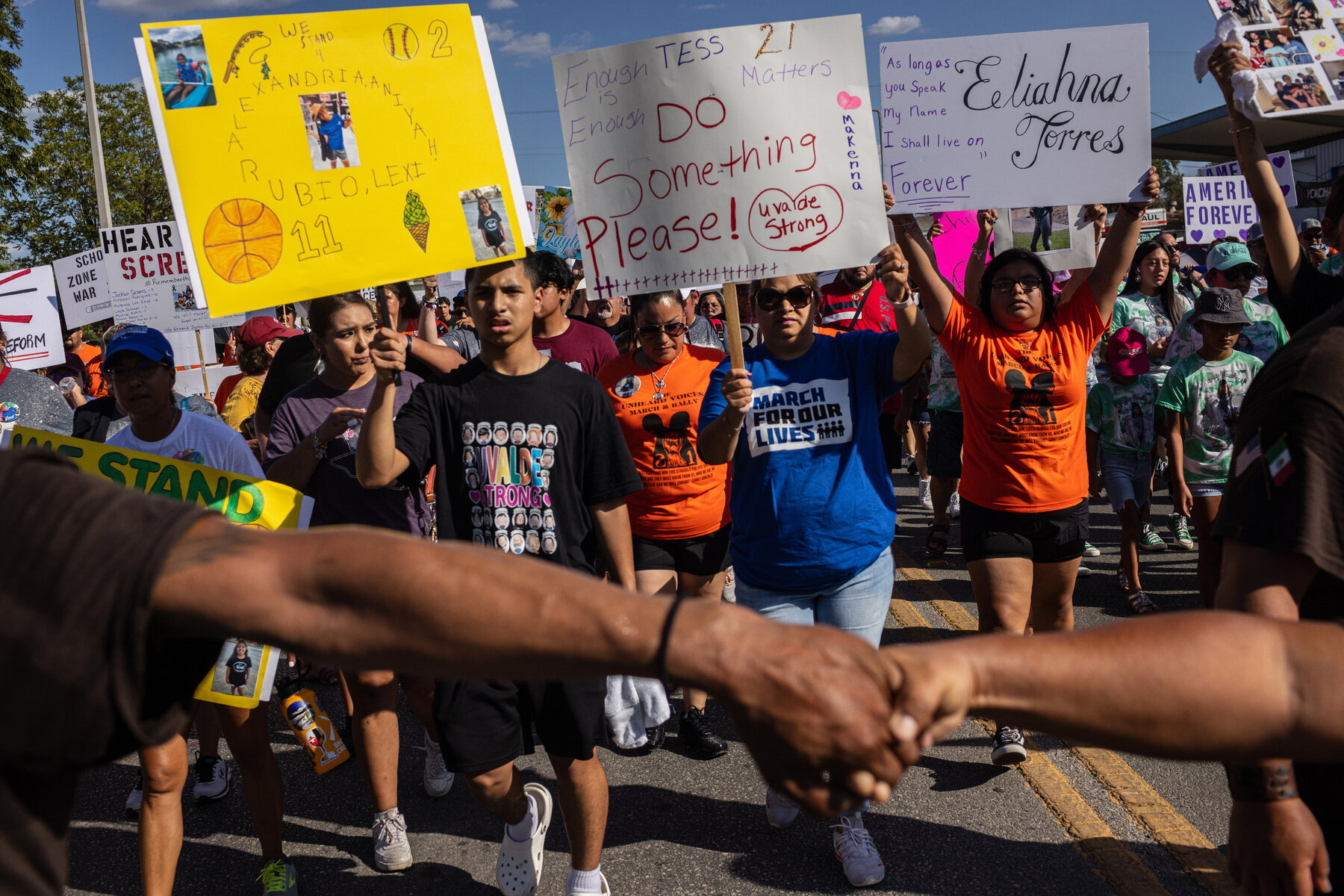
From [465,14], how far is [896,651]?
2.76 meters

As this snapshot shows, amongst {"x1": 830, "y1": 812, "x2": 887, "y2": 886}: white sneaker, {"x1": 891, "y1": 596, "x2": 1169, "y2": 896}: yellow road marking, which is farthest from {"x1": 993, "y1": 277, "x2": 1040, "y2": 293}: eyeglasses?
{"x1": 830, "y1": 812, "x2": 887, "y2": 886}: white sneaker

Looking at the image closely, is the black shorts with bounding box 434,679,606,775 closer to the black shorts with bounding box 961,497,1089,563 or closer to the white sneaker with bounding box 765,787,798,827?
the white sneaker with bounding box 765,787,798,827

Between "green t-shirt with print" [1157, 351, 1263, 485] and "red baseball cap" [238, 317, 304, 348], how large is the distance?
208 inches

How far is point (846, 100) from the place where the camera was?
3701 millimetres

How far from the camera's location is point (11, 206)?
26672 millimetres

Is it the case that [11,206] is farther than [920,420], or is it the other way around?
[11,206]

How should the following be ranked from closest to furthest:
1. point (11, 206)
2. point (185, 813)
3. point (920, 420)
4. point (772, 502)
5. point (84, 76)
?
point (772, 502)
point (185, 813)
point (920, 420)
point (84, 76)
point (11, 206)

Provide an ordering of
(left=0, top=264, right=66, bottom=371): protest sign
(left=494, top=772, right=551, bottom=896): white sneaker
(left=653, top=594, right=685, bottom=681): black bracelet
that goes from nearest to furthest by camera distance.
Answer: (left=653, top=594, right=685, bottom=681): black bracelet
(left=494, top=772, right=551, bottom=896): white sneaker
(left=0, top=264, right=66, bottom=371): protest sign

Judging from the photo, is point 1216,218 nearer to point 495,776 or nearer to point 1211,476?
point 1211,476

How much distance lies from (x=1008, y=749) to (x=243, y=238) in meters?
3.39

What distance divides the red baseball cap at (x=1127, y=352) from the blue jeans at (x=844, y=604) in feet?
12.0

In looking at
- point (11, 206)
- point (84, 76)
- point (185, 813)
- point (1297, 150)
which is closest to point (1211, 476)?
point (185, 813)

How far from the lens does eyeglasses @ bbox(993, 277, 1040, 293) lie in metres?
4.20

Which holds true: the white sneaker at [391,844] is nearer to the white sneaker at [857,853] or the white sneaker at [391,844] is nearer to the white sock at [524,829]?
the white sock at [524,829]
